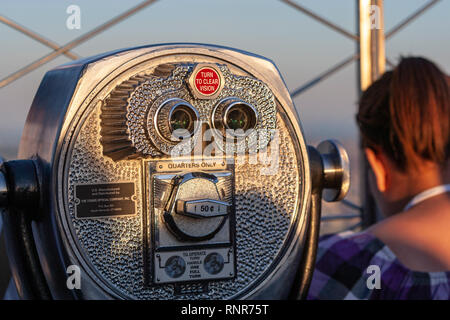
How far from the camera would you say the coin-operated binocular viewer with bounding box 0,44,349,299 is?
112 centimetres

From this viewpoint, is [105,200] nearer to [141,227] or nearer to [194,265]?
[141,227]

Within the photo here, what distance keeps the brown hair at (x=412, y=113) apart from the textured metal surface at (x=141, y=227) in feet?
0.63

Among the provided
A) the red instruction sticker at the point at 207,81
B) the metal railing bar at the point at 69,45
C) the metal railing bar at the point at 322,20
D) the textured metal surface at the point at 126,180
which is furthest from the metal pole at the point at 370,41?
the red instruction sticker at the point at 207,81

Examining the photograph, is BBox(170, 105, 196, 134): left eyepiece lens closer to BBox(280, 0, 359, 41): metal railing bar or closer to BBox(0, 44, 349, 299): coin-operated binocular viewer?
BBox(0, 44, 349, 299): coin-operated binocular viewer

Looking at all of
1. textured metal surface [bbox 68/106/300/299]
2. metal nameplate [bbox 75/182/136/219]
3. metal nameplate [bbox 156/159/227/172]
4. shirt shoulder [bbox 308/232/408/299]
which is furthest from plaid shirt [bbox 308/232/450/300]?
metal nameplate [bbox 75/182/136/219]

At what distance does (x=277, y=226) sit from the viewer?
125 centimetres

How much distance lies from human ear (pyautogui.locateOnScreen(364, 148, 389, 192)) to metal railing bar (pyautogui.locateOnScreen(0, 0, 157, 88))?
1219 millimetres

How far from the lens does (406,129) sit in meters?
1.26

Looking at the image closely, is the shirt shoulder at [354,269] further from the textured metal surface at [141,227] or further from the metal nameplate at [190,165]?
the metal nameplate at [190,165]

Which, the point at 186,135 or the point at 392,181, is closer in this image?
the point at 186,135

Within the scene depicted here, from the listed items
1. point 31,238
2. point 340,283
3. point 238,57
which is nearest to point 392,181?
point 340,283

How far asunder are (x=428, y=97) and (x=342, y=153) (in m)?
0.19

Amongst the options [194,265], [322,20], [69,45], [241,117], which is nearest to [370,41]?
[322,20]
